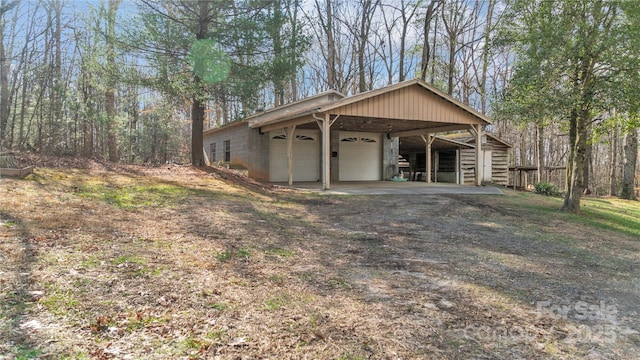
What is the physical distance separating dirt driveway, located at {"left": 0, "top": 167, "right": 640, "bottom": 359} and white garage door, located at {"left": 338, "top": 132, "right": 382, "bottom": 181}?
1064cm

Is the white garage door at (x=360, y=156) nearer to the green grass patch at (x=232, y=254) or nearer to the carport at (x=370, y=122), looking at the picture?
the carport at (x=370, y=122)

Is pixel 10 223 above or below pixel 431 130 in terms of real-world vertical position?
below

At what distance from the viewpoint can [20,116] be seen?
14586 millimetres

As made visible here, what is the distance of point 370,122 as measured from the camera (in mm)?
15047

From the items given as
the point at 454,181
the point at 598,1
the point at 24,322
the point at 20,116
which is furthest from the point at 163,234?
the point at 454,181

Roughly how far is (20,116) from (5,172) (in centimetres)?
954

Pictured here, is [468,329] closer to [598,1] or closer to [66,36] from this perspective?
[598,1]

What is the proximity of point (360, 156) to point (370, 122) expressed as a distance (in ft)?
10.5

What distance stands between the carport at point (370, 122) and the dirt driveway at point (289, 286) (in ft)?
18.6

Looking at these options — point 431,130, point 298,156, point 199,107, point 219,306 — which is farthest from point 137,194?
point 431,130

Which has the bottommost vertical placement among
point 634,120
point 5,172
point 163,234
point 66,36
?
point 163,234

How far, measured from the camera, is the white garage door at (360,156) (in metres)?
17.6

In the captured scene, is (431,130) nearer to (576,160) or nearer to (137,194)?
(576,160)

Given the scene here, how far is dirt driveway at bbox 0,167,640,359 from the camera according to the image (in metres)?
2.49
